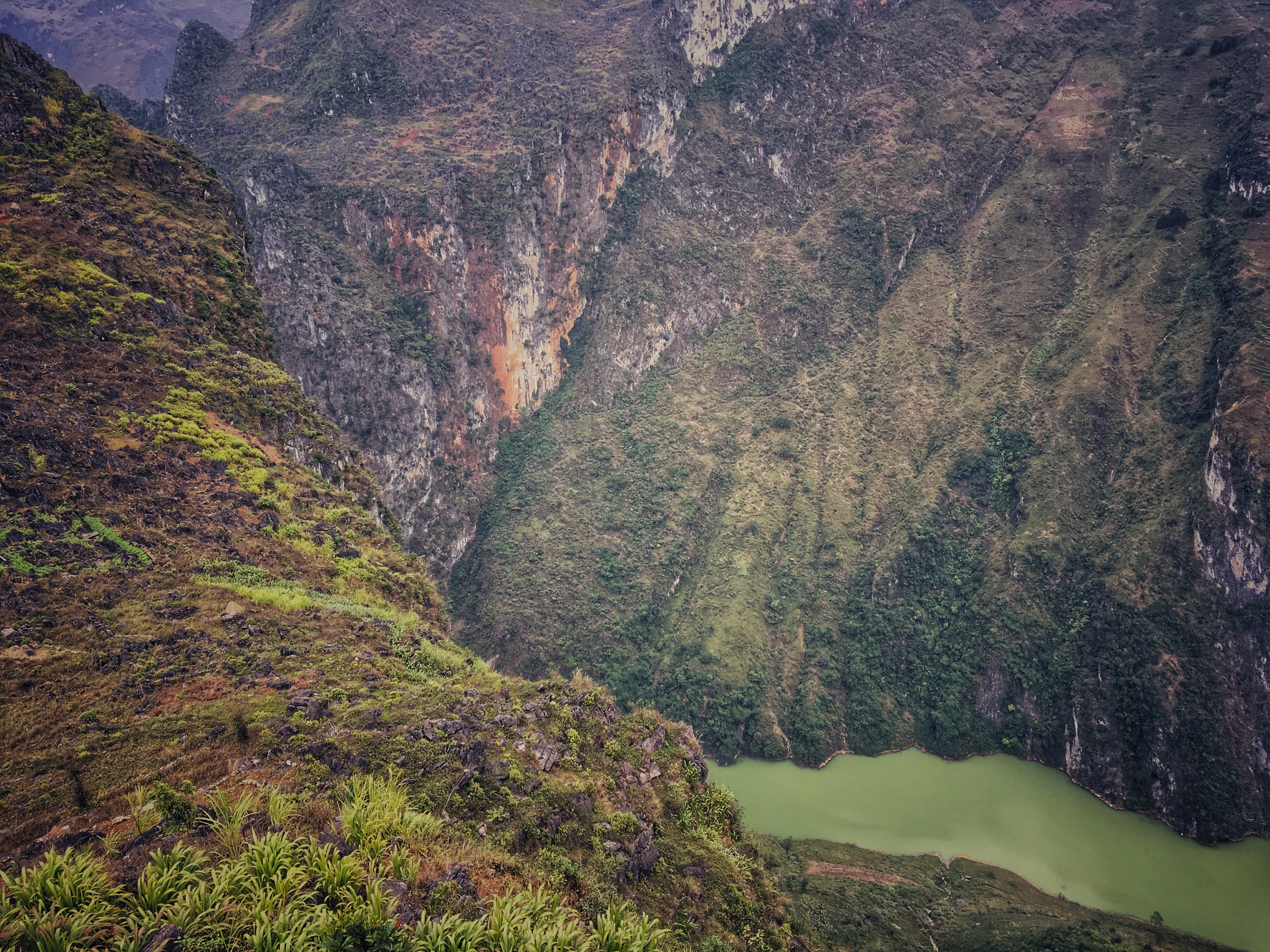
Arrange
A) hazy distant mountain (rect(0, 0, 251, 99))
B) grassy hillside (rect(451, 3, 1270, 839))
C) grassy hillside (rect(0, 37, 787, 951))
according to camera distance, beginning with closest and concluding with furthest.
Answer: grassy hillside (rect(0, 37, 787, 951)), grassy hillside (rect(451, 3, 1270, 839)), hazy distant mountain (rect(0, 0, 251, 99))


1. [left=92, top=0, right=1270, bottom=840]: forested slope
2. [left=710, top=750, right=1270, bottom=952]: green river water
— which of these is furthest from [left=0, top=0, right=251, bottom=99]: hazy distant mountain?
[left=710, top=750, right=1270, bottom=952]: green river water

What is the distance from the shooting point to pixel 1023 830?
39875mm

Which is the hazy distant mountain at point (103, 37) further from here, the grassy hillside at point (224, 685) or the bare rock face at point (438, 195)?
the grassy hillside at point (224, 685)

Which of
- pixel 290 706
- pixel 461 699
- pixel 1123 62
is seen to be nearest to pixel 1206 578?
pixel 461 699

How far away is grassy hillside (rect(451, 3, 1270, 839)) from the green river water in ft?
5.44

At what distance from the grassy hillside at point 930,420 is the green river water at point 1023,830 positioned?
166cm

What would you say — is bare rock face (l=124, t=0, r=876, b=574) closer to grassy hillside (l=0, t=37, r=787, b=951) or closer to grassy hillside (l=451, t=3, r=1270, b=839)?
grassy hillside (l=451, t=3, r=1270, b=839)

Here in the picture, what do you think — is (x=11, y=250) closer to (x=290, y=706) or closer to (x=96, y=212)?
(x=96, y=212)

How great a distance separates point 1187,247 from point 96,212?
7156cm

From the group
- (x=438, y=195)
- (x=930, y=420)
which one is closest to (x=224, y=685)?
(x=438, y=195)

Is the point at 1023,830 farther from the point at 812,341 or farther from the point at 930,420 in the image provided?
the point at 812,341

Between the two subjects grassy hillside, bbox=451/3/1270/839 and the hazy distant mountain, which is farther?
the hazy distant mountain

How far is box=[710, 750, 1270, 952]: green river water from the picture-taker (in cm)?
3431

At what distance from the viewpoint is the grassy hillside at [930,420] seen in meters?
43.5
